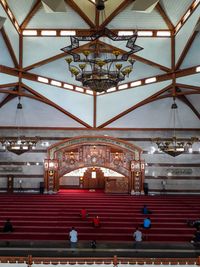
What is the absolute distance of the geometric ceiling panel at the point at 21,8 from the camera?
15.0 m

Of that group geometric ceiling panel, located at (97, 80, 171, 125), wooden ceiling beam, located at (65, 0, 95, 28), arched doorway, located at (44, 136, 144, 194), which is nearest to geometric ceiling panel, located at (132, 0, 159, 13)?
wooden ceiling beam, located at (65, 0, 95, 28)

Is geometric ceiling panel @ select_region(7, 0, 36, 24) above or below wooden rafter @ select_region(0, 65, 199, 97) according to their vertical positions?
above

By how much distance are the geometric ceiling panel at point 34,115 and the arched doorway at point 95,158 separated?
145 cm

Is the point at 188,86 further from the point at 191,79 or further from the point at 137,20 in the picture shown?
the point at 137,20

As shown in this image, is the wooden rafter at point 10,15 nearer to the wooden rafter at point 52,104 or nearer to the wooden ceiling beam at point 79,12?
the wooden ceiling beam at point 79,12

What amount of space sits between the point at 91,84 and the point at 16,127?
38.8ft

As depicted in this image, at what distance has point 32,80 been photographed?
1873 cm

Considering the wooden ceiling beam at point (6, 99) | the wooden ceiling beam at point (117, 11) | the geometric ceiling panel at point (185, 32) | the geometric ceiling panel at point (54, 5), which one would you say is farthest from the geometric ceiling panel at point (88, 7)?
the wooden ceiling beam at point (6, 99)

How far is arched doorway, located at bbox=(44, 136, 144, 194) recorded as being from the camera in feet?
73.1

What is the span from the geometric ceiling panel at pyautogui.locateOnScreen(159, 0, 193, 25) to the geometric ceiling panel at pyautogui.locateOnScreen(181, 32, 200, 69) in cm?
153

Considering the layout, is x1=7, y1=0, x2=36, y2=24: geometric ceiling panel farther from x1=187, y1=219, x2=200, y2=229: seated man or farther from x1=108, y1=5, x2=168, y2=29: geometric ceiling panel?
x1=187, y1=219, x2=200, y2=229: seated man

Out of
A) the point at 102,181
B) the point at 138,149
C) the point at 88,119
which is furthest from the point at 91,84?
the point at 102,181

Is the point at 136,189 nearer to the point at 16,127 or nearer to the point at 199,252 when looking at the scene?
the point at 16,127

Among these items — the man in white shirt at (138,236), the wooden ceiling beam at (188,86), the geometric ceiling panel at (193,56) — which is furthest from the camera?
the wooden ceiling beam at (188,86)
